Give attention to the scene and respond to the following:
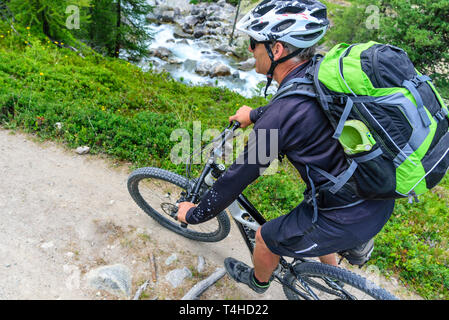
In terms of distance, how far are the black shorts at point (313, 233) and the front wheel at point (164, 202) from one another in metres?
1.19

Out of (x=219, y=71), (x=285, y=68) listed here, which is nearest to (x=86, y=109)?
(x=285, y=68)

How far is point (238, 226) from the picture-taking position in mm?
3297

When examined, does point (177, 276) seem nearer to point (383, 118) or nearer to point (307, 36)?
point (383, 118)

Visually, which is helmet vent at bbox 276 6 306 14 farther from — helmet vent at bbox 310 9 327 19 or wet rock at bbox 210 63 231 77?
wet rock at bbox 210 63 231 77

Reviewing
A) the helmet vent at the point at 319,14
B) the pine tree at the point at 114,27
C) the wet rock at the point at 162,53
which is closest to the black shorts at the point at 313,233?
the helmet vent at the point at 319,14

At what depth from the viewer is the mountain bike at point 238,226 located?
2.53 meters

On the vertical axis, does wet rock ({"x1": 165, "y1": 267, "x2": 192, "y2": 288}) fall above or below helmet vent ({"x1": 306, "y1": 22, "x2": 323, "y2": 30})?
below

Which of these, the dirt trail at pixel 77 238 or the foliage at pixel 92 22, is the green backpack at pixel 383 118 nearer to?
the dirt trail at pixel 77 238

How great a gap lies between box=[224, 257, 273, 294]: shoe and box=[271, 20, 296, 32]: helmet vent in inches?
97.7

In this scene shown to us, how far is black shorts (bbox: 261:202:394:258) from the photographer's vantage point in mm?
2168

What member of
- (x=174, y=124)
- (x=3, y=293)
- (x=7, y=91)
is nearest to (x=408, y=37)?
(x=174, y=124)

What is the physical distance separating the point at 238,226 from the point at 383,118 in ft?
6.81

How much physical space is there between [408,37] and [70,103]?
1880 centimetres

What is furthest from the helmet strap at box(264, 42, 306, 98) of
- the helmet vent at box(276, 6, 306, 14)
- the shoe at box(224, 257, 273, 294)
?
the shoe at box(224, 257, 273, 294)
